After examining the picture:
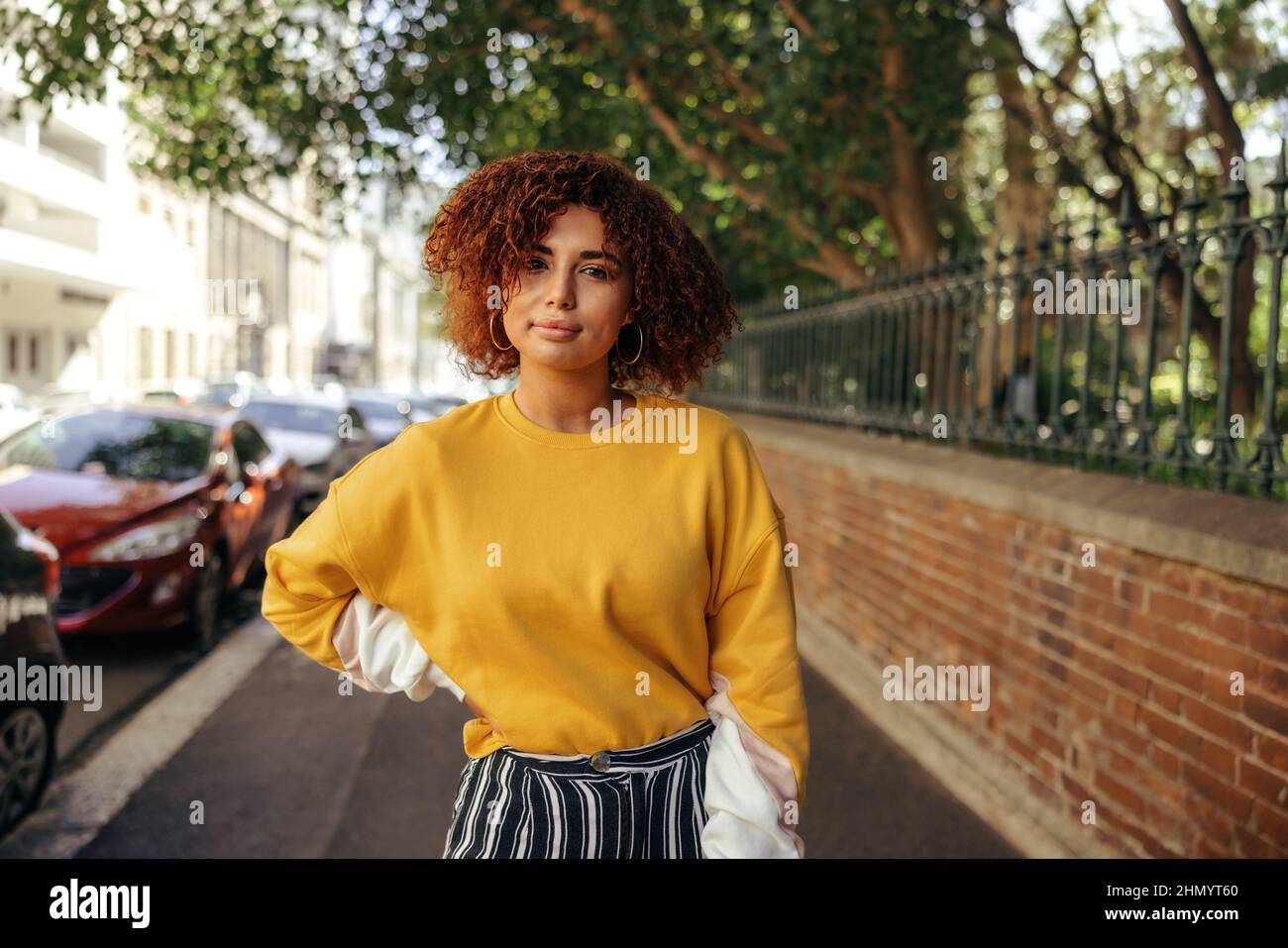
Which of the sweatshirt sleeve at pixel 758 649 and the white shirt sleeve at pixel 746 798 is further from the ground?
the sweatshirt sleeve at pixel 758 649

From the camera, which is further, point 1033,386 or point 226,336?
point 226,336

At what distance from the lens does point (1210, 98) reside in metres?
9.05

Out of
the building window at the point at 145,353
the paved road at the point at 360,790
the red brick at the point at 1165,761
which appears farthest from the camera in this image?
the building window at the point at 145,353

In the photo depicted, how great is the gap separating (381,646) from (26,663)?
10.7 ft

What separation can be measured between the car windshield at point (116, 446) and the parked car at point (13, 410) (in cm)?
830

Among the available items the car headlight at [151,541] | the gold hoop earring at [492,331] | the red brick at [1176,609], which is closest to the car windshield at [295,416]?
the car headlight at [151,541]

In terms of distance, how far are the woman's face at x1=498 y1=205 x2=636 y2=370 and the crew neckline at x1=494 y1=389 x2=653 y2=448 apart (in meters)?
0.09

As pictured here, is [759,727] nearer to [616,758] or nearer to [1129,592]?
[616,758]

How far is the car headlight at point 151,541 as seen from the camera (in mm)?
7391

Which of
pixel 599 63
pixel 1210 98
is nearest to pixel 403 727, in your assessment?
pixel 599 63

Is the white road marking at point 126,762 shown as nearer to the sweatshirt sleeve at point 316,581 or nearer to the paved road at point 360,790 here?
the paved road at point 360,790
